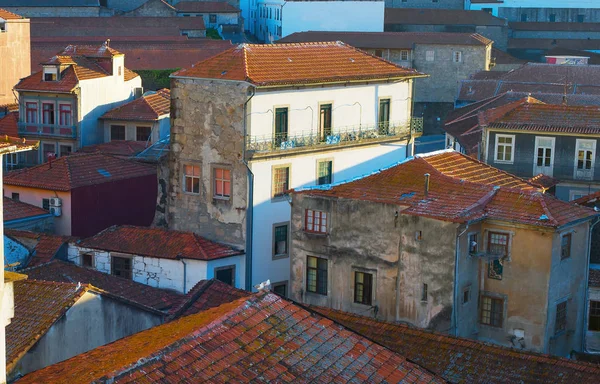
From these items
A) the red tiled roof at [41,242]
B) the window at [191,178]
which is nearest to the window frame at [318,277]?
the window at [191,178]

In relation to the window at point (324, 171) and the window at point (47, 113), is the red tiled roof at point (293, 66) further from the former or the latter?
the window at point (47, 113)

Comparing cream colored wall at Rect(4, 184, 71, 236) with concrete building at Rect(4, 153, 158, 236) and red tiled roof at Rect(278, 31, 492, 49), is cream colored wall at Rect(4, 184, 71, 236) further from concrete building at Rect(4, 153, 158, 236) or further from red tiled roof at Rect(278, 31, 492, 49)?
red tiled roof at Rect(278, 31, 492, 49)

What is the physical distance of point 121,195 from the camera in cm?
4641

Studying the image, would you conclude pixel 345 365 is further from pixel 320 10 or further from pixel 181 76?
pixel 320 10

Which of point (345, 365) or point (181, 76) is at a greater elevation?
point (181, 76)

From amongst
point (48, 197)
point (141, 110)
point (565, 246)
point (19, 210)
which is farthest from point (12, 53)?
point (565, 246)

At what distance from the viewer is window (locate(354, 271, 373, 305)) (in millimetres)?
33875

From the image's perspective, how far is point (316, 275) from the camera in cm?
3525

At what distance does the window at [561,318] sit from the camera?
106ft

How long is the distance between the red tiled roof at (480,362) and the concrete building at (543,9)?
89977mm

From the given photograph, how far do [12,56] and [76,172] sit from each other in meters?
24.8

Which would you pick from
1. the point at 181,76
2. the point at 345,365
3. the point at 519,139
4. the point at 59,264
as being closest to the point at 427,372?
the point at 345,365

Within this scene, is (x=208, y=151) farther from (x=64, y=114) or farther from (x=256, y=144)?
(x=64, y=114)

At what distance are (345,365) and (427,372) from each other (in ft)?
4.79
